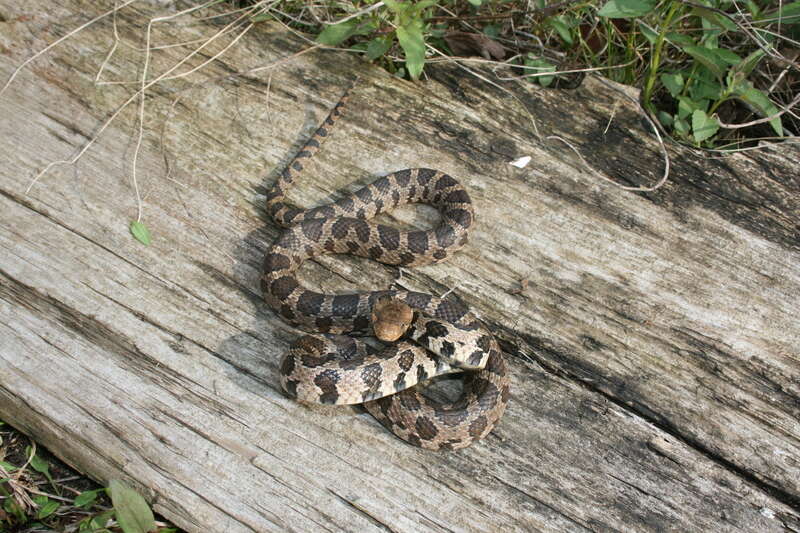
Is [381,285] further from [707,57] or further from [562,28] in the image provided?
[707,57]

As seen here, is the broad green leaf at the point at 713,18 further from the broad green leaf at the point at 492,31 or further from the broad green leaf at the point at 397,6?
the broad green leaf at the point at 397,6

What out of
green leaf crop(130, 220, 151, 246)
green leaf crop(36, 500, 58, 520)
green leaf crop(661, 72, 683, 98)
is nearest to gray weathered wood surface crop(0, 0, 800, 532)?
green leaf crop(130, 220, 151, 246)

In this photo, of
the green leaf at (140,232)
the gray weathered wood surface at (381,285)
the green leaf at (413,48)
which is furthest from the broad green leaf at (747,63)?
the green leaf at (140,232)

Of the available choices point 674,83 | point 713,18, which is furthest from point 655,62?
point 713,18

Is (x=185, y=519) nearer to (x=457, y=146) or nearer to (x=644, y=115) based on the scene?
(x=457, y=146)

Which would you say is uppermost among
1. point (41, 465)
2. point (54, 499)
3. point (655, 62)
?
point (655, 62)

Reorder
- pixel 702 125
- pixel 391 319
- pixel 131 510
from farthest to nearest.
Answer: pixel 702 125
pixel 391 319
pixel 131 510
